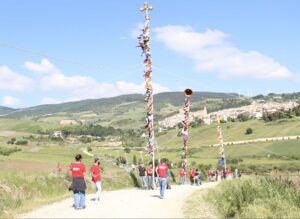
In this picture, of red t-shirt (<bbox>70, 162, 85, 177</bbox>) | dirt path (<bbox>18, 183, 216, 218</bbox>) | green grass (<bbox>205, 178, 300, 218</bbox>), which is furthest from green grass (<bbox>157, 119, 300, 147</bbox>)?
red t-shirt (<bbox>70, 162, 85, 177</bbox>)

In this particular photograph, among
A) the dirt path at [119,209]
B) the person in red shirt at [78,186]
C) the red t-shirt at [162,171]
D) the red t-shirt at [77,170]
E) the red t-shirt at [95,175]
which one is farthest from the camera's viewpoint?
the red t-shirt at [162,171]

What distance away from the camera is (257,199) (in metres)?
17.6

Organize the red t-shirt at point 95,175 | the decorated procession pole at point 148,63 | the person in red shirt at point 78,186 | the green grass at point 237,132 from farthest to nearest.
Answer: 1. the green grass at point 237,132
2. the decorated procession pole at point 148,63
3. the red t-shirt at point 95,175
4. the person in red shirt at point 78,186

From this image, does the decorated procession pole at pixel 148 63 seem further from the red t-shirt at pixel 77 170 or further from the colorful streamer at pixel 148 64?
the red t-shirt at pixel 77 170

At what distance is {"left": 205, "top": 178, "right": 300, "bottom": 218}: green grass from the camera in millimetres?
16047

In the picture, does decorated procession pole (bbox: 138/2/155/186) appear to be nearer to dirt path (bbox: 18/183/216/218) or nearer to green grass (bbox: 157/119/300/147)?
dirt path (bbox: 18/183/216/218)

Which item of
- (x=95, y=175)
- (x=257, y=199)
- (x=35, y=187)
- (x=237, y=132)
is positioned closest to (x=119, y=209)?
(x=95, y=175)

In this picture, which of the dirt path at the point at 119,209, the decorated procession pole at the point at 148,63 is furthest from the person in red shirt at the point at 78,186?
the decorated procession pole at the point at 148,63

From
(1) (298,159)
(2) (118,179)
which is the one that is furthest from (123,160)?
(2) (118,179)

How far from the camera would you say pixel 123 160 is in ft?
414

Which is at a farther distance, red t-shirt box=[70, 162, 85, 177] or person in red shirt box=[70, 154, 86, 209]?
red t-shirt box=[70, 162, 85, 177]

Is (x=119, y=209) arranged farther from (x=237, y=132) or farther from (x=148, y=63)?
(x=237, y=132)

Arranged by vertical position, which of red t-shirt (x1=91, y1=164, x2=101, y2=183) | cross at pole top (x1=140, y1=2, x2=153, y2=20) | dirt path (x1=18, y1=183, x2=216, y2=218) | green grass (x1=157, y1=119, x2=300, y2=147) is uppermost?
cross at pole top (x1=140, y1=2, x2=153, y2=20)

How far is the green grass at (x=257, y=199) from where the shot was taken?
16.0 metres
